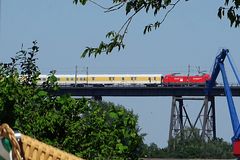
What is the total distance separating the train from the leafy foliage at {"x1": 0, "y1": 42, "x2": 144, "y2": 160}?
6933cm

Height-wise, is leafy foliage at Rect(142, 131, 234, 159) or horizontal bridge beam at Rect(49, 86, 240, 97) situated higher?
horizontal bridge beam at Rect(49, 86, 240, 97)

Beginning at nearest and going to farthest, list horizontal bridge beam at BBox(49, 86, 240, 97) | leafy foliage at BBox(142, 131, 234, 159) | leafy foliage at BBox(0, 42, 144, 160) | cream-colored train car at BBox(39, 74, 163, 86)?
leafy foliage at BBox(0, 42, 144, 160) < leafy foliage at BBox(142, 131, 234, 159) < horizontal bridge beam at BBox(49, 86, 240, 97) < cream-colored train car at BBox(39, 74, 163, 86)

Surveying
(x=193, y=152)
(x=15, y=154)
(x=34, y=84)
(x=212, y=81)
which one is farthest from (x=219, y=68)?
(x=15, y=154)

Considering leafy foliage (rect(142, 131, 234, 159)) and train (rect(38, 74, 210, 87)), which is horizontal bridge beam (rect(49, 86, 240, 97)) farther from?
leafy foliage (rect(142, 131, 234, 159))

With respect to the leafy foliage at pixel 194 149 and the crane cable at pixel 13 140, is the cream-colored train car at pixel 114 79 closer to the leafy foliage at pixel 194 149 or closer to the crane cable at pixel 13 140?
the leafy foliage at pixel 194 149

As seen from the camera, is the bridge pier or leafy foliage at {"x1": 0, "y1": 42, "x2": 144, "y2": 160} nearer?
leafy foliage at {"x1": 0, "y1": 42, "x2": 144, "y2": 160}

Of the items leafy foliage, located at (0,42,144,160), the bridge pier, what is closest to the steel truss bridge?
the bridge pier

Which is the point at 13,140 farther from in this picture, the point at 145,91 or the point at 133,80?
the point at 133,80

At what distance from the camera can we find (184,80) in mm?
76562

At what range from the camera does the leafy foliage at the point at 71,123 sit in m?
5.14

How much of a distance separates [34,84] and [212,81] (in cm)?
5943

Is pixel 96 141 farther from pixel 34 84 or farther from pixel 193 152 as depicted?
pixel 193 152

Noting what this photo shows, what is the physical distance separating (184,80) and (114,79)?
7.06 meters

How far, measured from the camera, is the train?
248ft
